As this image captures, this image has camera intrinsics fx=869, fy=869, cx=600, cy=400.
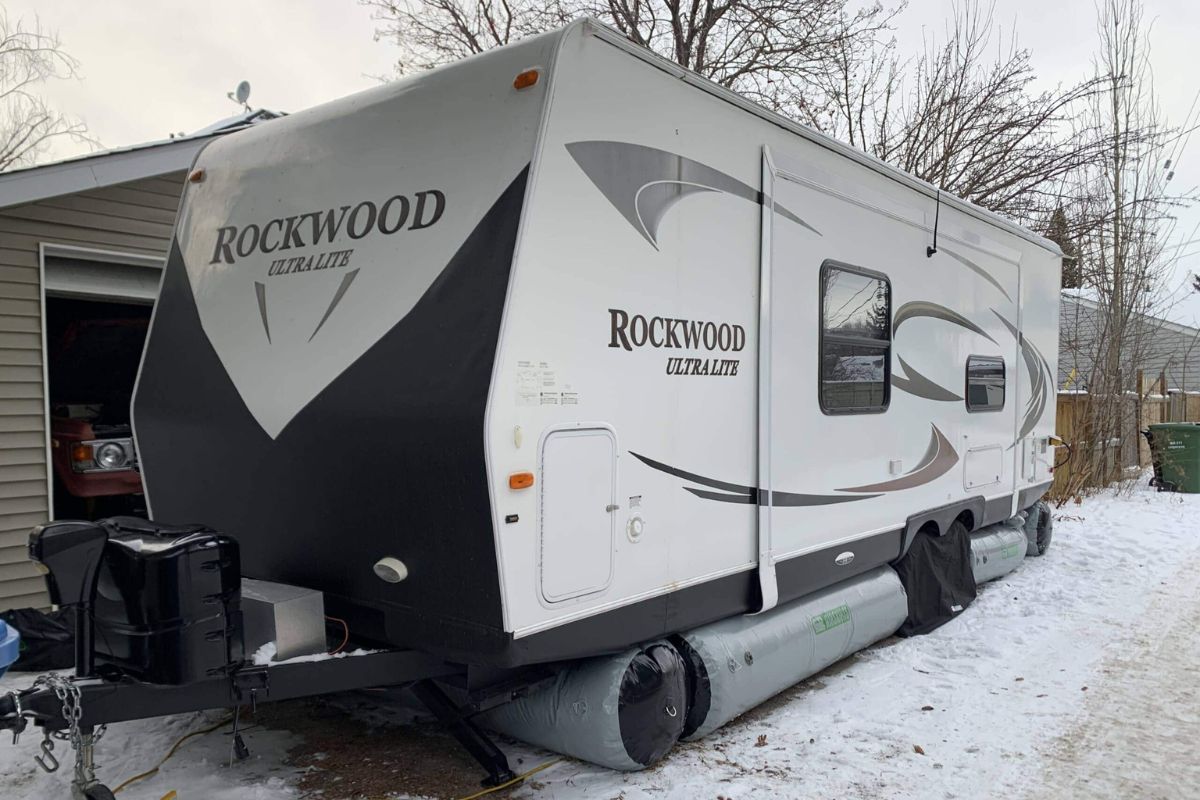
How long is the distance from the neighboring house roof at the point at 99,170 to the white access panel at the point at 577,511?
3.77 metres

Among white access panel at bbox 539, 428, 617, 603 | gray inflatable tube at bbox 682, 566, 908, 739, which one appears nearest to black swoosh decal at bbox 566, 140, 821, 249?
white access panel at bbox 539, 428, 617, 603

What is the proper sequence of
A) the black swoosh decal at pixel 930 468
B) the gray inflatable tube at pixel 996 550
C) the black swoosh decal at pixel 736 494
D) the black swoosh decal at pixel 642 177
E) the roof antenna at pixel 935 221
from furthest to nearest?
1. the gray inflatable tube at pixel 996 550
2. the roof antenna at pixel 935 221
3. the black swoosh decal at pixel 930 468
4. the black swoosh decal at pixel 736 494
5. the black swoosh decal at pixel 642 177

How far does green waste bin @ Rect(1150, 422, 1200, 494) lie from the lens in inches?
525

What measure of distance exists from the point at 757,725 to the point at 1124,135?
43.9ft

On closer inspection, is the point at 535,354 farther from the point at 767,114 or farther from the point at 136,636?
the point at 767,114

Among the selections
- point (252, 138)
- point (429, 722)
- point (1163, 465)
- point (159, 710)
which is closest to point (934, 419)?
point (429, 722)

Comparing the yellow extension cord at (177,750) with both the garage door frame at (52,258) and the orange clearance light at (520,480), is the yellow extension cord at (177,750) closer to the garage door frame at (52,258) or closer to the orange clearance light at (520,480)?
the orange clearance light at (520,480)

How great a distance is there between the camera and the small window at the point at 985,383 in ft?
22.0

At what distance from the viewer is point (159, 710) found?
2.91 m

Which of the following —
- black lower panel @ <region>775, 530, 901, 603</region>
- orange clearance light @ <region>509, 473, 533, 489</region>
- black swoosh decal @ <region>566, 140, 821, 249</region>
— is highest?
black swoosh decal @ <region>566, 140, 821, 249</region>

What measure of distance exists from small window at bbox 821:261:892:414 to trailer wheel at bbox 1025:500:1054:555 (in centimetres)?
411

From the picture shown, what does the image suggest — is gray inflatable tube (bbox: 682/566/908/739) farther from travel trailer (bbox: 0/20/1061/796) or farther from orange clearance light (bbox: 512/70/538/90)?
orange clearance light (bbox: 512/70/538/90)

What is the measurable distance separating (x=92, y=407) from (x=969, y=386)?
22.6 feet

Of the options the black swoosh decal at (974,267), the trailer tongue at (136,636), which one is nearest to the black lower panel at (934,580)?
the black swoosh decal at (974,267)
